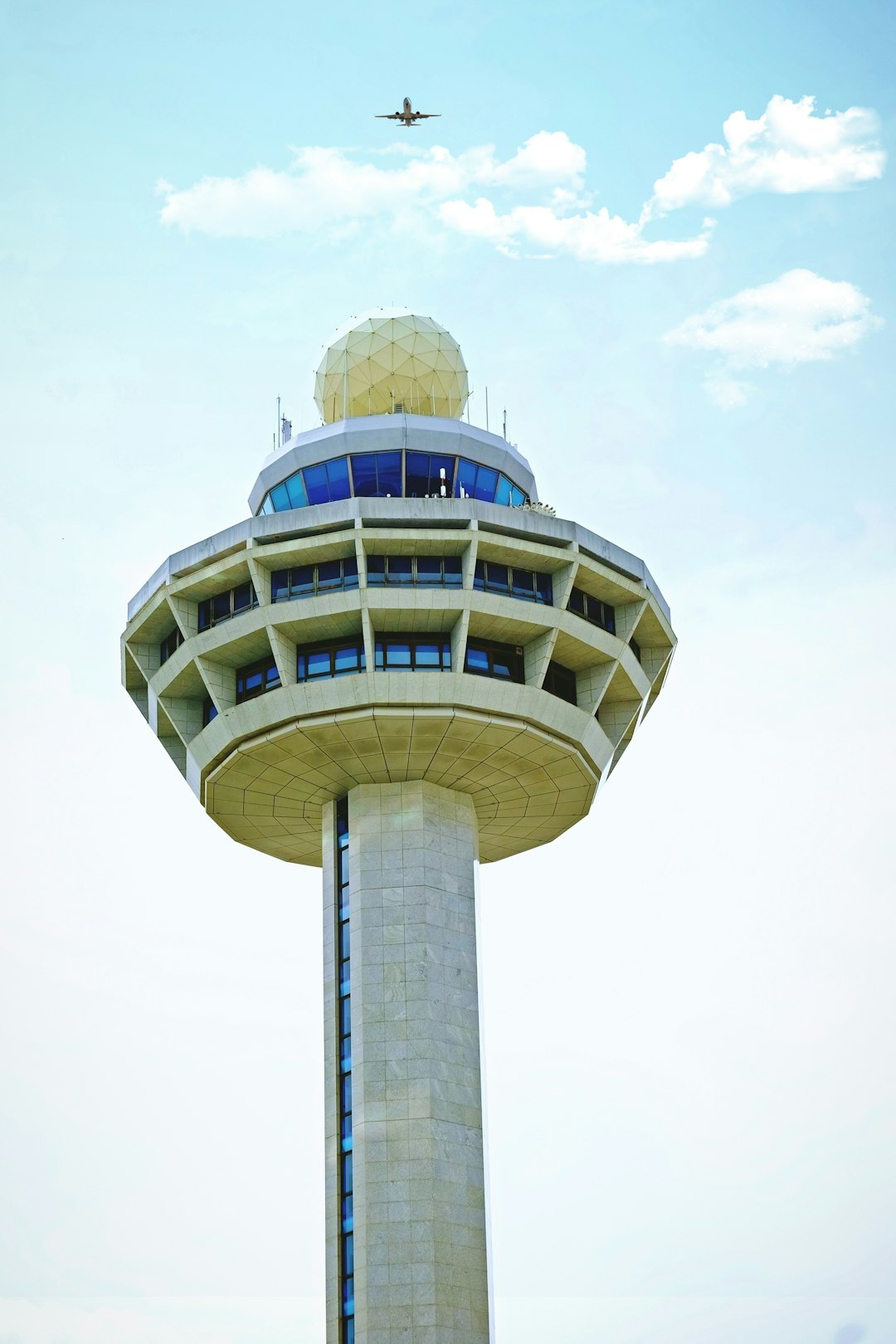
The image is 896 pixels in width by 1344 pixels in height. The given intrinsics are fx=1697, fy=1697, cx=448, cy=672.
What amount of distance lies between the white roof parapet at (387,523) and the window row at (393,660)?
14.9 feet

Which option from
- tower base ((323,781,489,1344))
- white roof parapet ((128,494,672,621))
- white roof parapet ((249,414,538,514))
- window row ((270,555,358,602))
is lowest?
tower base ((323,781,489,1344))

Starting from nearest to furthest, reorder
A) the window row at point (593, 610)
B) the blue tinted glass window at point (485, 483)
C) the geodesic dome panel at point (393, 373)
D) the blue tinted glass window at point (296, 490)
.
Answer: the window row at point (593, 610) → the blue tinted glass window at point (296, 490) → the blue tinted glass window at point (485, 483) → the geodesic dome panel at point (393, 373)

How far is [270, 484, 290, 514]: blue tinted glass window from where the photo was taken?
7362cm

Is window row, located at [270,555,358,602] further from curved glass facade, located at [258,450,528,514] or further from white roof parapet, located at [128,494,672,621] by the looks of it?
curved glass facade, located at [258,450,528,514]

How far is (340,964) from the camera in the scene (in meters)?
65.8

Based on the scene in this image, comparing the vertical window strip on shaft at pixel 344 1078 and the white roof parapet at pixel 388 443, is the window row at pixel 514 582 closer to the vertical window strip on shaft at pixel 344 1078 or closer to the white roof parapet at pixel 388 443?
the white roof parapet at pixel 388 443

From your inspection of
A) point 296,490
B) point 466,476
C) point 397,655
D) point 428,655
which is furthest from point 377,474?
point 428,655

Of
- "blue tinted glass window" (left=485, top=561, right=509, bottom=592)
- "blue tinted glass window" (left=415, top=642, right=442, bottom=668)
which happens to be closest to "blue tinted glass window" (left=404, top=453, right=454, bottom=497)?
"blue tinted glass window" (left=485, top=561, right=509, bottom=592)

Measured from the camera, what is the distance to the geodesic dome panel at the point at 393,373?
76312mm

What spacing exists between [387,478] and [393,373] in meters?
6.96

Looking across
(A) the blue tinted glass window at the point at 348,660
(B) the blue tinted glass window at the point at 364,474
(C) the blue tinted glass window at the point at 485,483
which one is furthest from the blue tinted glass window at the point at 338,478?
(A) the blue tinted glass window at the point at 348,660

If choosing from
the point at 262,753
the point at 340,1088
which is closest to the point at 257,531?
the point at 262,753

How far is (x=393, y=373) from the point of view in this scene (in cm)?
7631

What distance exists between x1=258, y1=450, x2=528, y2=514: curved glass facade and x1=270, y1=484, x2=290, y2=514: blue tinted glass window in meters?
0.18
